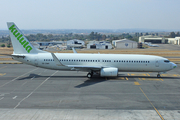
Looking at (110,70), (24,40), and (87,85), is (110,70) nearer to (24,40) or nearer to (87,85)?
(87,85)

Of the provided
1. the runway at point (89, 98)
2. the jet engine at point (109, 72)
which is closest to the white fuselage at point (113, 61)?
the jet engine at point (109, 72)

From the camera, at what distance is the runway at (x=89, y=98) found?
17.4 meters

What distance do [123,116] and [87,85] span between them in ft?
38.0

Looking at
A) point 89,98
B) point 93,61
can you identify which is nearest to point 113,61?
point 93,61

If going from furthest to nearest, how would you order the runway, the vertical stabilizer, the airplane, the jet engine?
the vertical stabilizer
the airplane
the jet engine
the runway

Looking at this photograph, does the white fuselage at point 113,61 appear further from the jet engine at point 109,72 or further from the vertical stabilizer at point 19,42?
the jet engine at point 109,72

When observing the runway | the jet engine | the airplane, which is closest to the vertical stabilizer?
the airplane

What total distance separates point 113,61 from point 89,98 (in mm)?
11863

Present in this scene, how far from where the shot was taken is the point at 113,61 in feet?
105

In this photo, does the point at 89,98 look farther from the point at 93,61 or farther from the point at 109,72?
the point at 93,61

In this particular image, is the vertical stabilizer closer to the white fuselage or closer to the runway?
the white fuselage

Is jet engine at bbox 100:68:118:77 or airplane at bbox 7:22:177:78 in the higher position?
airplane at bbox 7:22:177:78

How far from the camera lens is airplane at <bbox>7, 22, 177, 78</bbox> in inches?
1254

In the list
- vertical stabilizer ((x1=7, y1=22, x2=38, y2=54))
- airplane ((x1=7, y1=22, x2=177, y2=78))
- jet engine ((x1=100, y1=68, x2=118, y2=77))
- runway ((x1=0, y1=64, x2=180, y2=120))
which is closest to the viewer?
runway ((x1=0, y1=64, x2=180, y2=120))
